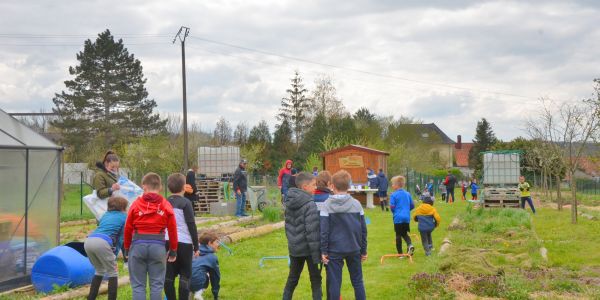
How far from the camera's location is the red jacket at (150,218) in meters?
6.60

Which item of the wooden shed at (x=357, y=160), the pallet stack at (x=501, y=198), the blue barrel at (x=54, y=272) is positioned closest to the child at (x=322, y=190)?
the blue barrel at (x=54, y=272)

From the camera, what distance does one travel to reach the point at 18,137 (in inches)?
400

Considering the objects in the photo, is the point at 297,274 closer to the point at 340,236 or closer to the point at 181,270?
the point at 340,236

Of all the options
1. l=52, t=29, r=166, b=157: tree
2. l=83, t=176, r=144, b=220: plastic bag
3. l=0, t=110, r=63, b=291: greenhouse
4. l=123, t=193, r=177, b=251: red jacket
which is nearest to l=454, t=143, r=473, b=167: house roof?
l=52, t=29, r=166, b=157: tree

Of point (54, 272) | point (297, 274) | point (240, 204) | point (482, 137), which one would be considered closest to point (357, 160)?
point (240, 204)

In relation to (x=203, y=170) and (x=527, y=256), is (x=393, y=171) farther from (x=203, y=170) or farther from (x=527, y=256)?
(x=527, y=256)

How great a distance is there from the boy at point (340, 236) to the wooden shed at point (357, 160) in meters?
25.1

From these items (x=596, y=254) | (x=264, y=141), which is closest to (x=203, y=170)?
(x=596, y=254)

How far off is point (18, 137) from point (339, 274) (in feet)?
19.5

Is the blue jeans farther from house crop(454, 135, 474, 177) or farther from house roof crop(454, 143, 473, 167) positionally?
house roof crop(454, 143, 473, 167)

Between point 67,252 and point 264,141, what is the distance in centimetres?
5229

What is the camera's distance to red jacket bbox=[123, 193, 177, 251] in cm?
660

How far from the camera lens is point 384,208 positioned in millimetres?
26016

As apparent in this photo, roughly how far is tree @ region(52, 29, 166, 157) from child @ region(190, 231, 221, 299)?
4383 centimetres
